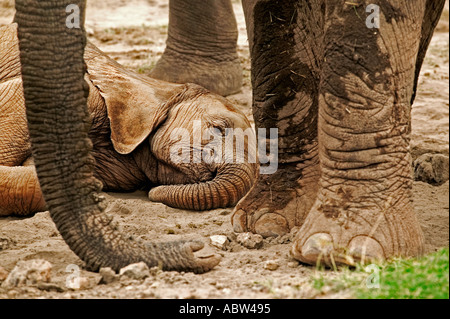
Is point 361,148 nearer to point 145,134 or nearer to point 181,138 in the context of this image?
point 181,138

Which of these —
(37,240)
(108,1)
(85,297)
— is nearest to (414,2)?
(85,297)

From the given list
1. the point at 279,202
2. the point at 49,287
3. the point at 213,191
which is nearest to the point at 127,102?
the point at 213,191

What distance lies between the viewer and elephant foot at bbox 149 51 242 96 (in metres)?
6.48

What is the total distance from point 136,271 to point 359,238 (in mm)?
825

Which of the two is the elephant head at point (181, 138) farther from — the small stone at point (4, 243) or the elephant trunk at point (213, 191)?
the small stone at point (4, 243)

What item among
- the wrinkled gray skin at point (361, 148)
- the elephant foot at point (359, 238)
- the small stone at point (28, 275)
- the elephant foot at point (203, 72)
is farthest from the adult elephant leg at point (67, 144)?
the elephant foot at point (203, 72)

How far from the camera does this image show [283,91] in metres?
3.83

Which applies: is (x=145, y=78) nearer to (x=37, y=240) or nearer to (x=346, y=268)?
(x=37, y=240)

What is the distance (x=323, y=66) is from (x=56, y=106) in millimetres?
1037

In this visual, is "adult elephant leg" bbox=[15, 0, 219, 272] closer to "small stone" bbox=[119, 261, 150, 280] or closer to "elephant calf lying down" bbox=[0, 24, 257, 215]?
"small stone" bbox=[119, 261, 150, 280]

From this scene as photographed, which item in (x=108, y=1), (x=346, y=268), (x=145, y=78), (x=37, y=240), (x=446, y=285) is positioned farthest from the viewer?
(x=108, y=1)

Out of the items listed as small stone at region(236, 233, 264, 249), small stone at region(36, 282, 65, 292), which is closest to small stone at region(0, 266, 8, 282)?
small stone at region(36, 282, 65, 292)

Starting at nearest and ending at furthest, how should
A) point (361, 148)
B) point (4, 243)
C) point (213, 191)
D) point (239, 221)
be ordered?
point (361, 148)
point (4, 243)
point (239, 221)
point (213, 191)

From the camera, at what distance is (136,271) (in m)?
2.92
